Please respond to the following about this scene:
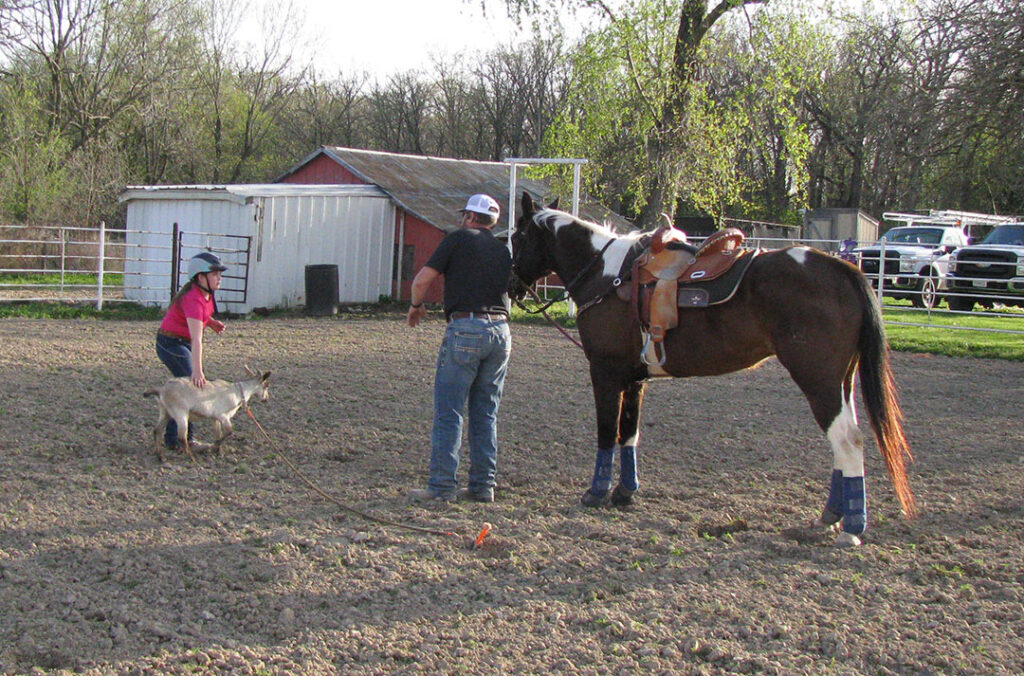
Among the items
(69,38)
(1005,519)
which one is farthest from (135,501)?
(69,38)

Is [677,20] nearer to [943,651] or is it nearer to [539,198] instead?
[539,198]

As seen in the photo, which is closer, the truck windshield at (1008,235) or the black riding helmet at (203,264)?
the black riding helmet at (203,264)

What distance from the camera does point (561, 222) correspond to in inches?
244

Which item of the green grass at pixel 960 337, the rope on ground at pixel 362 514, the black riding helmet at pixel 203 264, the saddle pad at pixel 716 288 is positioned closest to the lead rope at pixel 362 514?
the rope on ground at pixel 362 514

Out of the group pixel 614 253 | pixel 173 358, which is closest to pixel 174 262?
pixel 173 358

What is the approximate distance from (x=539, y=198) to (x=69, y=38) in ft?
57.8

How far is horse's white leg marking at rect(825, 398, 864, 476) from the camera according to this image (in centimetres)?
515

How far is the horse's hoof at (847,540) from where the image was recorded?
511cm

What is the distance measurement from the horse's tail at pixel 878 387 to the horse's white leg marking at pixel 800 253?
311mm

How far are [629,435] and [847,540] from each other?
1498mm

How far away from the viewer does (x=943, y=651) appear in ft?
12.4

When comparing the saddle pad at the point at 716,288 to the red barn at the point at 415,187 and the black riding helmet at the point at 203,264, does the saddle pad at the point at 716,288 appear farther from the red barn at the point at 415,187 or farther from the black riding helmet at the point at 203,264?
the red barn at the point at 415,187

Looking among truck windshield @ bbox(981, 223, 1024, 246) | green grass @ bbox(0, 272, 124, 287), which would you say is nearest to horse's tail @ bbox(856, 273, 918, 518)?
truck windshield @ bbox(981, 223, 1024, 246)

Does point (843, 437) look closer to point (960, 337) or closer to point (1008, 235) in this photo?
point (960, 337)
